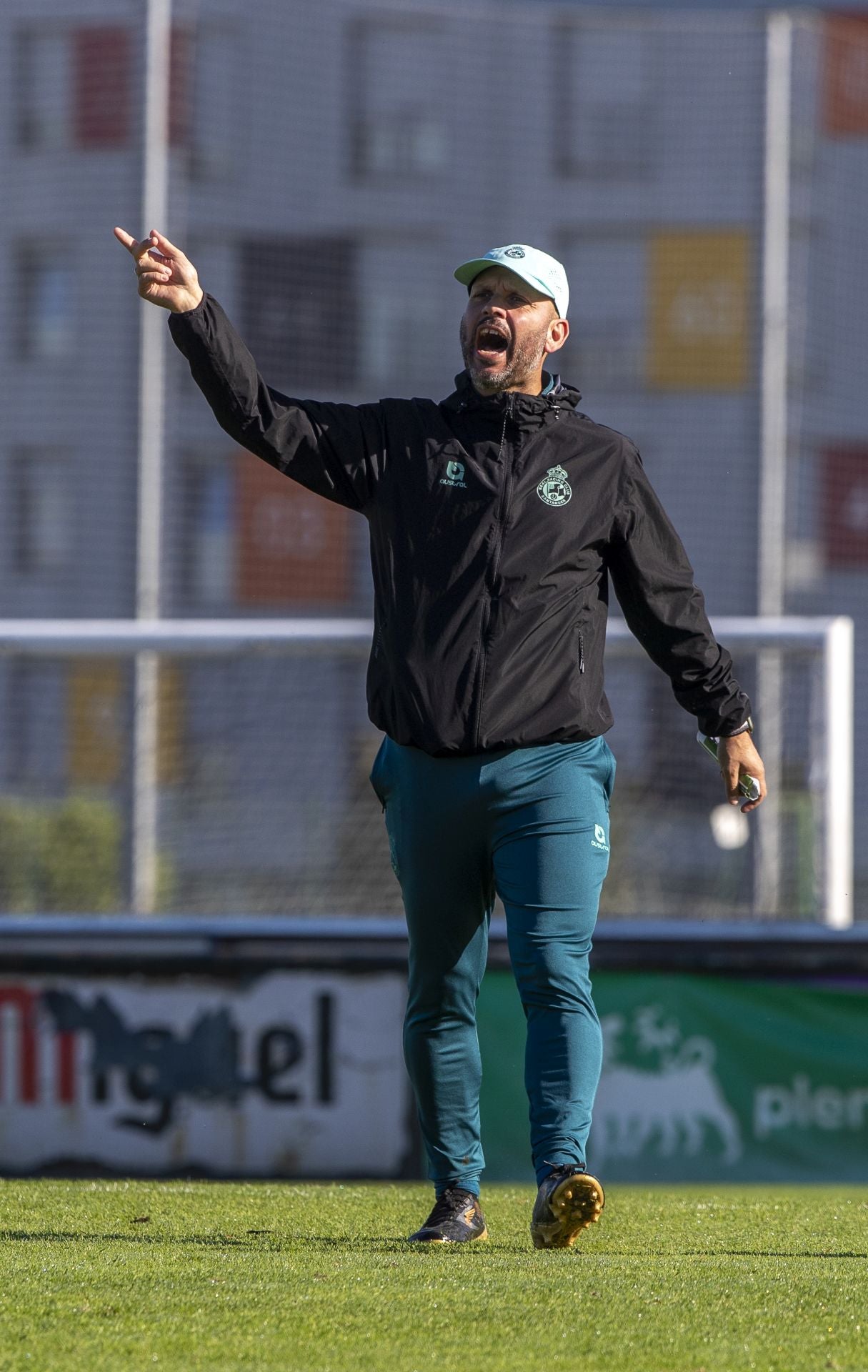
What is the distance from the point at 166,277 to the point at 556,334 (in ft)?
2.63

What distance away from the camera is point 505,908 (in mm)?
3580

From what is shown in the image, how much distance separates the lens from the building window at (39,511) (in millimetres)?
10539

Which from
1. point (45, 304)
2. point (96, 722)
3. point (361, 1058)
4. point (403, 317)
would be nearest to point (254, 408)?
point (361, 1058)

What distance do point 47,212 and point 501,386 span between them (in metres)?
9.62

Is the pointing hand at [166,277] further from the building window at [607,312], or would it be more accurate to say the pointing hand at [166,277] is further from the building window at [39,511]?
the building window at [607,312]

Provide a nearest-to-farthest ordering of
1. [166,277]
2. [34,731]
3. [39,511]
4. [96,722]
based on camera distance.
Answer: [166,277] → [96,722] → [34,731] → [39,511]

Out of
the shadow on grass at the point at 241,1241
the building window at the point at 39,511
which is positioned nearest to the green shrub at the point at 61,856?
the building window at the point at 39,511

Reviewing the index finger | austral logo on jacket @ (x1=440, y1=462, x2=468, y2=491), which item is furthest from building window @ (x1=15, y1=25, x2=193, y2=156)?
austral logo on jacket @ (x1=440, y1=462, x2=468, y2=491)

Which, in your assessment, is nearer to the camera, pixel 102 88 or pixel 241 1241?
pixel 241 1241

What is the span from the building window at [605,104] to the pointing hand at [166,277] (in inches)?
393

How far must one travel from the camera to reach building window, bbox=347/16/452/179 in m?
15.9

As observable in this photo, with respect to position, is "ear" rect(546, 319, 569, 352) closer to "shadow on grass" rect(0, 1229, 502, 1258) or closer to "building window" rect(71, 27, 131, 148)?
"shadow on grass" rect(0, 1229, 502, 1258)

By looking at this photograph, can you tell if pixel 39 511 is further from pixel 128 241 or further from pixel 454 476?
pixel 454 476

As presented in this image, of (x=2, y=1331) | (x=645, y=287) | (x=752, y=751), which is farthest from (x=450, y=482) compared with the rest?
(x=645, y=287)
